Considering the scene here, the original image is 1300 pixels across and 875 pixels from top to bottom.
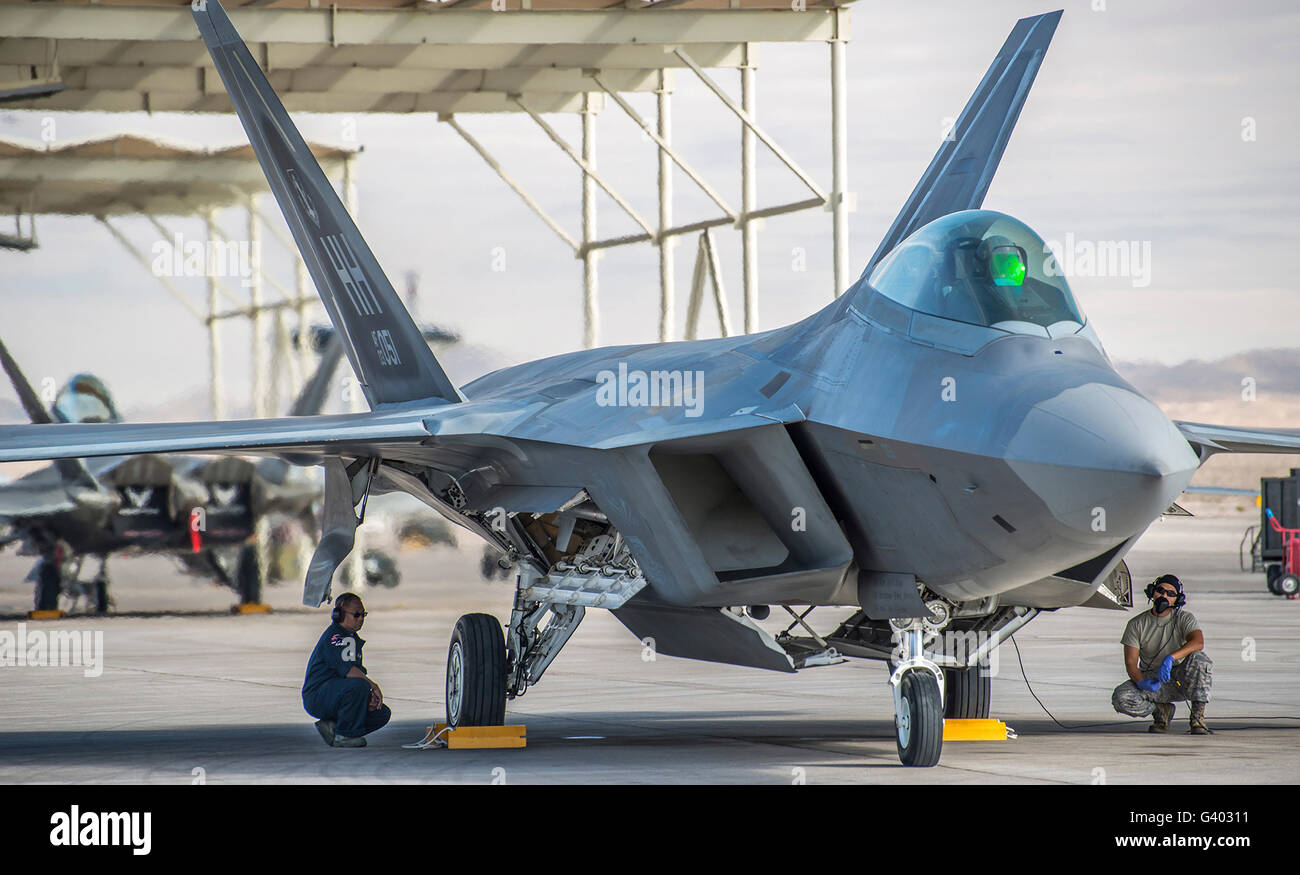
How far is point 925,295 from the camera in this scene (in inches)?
298

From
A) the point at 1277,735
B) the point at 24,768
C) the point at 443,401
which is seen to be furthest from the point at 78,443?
the point at 1277,735

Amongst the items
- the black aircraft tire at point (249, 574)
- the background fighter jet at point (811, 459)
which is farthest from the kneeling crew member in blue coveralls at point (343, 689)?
the black aircraft tire at point (249, 574)

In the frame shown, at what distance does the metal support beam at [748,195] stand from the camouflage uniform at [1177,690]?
35.9 feet

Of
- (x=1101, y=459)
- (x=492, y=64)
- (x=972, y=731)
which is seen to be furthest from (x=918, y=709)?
(x=492, y=64)

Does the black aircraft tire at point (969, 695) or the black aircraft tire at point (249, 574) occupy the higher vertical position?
the black aircraft tire at point (249, 574)

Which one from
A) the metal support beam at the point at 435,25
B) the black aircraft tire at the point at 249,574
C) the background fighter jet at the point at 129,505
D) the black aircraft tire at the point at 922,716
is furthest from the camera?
the black aircraft tire at the point at 249,574

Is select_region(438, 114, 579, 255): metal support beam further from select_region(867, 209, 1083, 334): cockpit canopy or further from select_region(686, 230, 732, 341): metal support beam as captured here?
select_region(867, 209, 1083, 334): cockpit canopy

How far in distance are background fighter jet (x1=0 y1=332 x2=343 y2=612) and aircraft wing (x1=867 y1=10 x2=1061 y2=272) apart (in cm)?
1605

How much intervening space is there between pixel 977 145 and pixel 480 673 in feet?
15.9

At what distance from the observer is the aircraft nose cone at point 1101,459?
21.4 ft

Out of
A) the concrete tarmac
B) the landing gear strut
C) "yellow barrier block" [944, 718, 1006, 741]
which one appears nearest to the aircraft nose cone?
the landing gear strut

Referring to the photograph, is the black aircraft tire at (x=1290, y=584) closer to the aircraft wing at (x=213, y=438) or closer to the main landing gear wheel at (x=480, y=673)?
the main landing gear wheel at (x=480, y=673)
